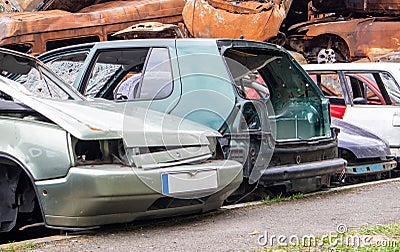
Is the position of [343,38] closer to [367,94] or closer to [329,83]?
[329,83]

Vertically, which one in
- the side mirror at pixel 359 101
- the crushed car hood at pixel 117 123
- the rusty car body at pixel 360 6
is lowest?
the side mirror at pixel 359 101

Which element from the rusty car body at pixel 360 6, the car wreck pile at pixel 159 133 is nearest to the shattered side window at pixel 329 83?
the car wreck pile at pixel 159 133

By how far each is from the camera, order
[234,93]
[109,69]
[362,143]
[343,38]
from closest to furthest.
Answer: [234,93] → [109,69] → [362,143] → [343,38]

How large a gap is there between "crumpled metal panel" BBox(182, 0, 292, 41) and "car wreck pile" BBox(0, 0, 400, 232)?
18.6 feet

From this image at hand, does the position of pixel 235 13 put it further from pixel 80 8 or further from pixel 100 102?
pixel 100 102

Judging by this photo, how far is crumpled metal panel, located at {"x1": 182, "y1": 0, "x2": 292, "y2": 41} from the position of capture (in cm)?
1251

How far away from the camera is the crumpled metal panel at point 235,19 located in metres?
12.5

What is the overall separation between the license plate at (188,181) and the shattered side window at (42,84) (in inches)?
63.0

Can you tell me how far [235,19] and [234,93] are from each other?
8.04 m

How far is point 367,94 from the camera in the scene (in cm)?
843

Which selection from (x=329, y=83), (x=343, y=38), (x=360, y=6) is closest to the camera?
(x=329, y=83)

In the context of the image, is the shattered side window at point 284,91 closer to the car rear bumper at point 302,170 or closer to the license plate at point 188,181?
the car rear bumper at point 302,170

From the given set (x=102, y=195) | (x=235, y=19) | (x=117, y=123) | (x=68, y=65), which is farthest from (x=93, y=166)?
(x=235, y=19)

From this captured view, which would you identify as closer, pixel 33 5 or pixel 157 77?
pixel 157 77
